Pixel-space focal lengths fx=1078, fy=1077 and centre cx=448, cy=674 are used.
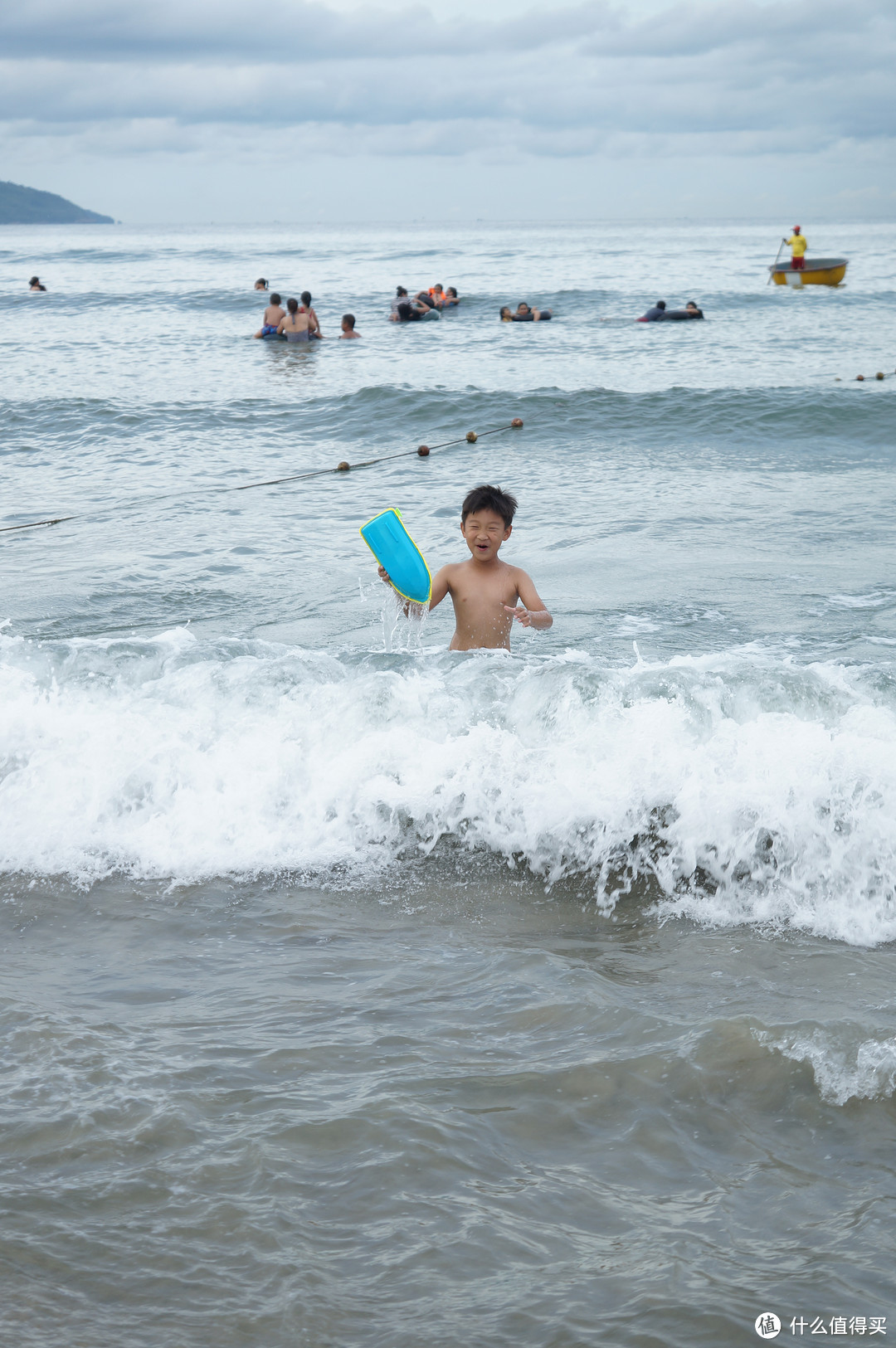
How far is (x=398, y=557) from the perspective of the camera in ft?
20.0

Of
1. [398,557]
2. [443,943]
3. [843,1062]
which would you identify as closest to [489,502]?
[398,557]

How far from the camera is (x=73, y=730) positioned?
523 centimetres

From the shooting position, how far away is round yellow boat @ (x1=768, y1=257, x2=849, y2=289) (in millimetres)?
33531

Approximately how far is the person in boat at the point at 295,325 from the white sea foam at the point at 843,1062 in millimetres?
22674

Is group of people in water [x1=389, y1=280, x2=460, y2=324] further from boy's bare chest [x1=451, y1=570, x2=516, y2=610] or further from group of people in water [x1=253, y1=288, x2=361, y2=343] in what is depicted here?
boy's bare chest [x1=451, y1=570, x2=516, y2=610]

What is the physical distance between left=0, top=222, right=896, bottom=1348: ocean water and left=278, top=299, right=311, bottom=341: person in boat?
1469cm

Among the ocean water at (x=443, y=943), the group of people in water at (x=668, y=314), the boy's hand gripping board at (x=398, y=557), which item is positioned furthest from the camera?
the group of people in water at (x=668, y=314)

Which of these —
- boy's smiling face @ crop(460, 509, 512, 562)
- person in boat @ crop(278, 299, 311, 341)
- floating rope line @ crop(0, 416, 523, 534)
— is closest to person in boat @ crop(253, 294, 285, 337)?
person in boat @ crop(278, 299, 311, 341)

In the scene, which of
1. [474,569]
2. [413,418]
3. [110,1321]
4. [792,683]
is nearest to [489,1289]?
[110,1321]

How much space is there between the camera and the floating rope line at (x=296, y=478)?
35.0ft

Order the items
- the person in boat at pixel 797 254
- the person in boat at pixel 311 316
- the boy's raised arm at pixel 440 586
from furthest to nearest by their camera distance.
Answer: the person in boat at pixel 797 254, the person in boat at pixel 311 316, the boy's raised arm at pixel 440 586

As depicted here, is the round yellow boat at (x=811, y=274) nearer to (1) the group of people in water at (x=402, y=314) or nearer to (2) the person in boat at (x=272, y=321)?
(1) the group of people in water at (x=402, y=314)

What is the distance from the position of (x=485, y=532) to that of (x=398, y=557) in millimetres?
515

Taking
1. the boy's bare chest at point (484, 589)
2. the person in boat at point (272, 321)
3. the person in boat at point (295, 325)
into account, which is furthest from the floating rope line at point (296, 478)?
the person in boat at point (272, 321)
